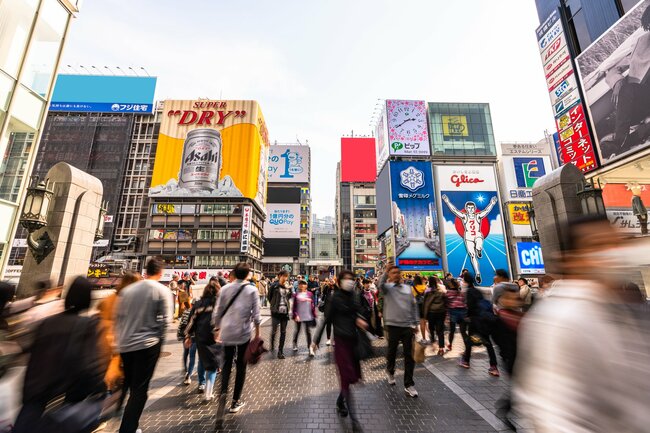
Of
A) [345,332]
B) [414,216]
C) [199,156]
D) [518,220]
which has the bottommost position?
[345,332]

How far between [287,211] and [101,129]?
41295mm

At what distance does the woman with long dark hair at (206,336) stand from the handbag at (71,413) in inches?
97.1

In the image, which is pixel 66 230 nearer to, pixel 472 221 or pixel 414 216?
pixel 414 216

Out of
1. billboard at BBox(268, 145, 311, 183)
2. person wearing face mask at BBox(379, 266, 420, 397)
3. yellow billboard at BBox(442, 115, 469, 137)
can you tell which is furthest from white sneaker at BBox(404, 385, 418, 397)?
billboard at BBox(268, 145, 311, 183)

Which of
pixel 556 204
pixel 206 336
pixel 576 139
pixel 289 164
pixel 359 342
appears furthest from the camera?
pixel 289 164

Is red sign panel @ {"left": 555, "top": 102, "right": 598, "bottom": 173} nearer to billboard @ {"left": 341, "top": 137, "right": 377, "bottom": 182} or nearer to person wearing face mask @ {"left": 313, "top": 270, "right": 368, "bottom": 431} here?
person wearing face mask @ {"left": 313, "top": 270, "right": 368, "bottom": 431}

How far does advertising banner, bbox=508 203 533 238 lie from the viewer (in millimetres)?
48219

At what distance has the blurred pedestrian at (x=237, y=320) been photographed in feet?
13.5

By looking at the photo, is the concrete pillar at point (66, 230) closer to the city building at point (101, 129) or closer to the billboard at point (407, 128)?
the billboard at point (407, 128)

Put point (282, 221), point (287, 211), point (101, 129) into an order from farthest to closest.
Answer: point (287, 211) → point (282, 221) → point (101, 129)

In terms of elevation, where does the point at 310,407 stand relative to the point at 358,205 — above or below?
below

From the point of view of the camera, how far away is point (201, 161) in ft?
162

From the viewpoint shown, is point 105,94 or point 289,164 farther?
point 289,164

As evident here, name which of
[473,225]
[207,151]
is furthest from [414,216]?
[207,151]
